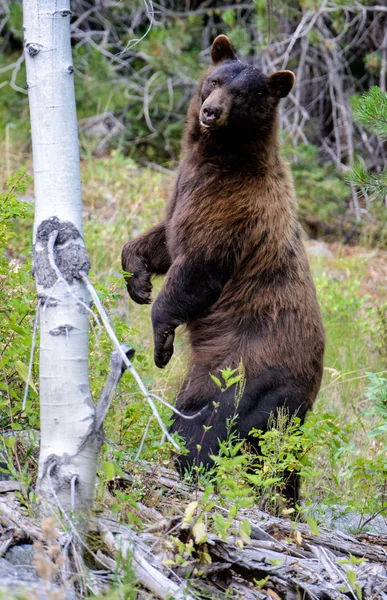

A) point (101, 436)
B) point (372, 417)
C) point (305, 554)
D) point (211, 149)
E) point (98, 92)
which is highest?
point (98, 92)

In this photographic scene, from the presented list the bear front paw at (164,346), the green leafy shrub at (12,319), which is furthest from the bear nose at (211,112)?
A: the bear front paw at (164,346)

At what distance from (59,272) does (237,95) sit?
6.56ft

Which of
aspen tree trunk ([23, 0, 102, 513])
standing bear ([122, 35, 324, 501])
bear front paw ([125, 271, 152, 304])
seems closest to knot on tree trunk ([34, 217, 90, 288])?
aspen tree trunk ([23, 0, 102, 513])

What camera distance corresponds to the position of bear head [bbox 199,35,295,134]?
4.04 m

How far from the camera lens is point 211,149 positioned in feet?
13.5

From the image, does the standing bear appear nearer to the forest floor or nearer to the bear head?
the bear head

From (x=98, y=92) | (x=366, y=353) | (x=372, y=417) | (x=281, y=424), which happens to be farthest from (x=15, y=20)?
(x=281, y=424)

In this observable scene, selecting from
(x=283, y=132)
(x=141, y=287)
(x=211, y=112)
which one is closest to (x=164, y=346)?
(x=141, y=287)

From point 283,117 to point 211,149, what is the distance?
576cm

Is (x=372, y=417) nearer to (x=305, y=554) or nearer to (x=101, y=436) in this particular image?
Result: (x=305, y=554)

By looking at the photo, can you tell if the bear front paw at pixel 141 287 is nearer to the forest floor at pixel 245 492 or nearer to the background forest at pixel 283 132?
the forest floor at pixel 245 492

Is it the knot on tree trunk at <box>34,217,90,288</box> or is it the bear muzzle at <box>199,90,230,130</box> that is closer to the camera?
the knot on tree trunk at <box>34,217,90,288</box>

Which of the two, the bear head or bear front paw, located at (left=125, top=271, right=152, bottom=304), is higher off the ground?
the bear head

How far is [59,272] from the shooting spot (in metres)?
2.55
